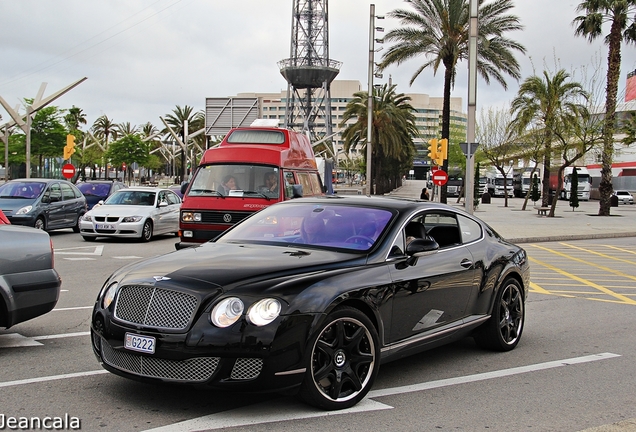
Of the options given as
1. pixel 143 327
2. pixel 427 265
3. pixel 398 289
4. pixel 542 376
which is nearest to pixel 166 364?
pixel 143 327

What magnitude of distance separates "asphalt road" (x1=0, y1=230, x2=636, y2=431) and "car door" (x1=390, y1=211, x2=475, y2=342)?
0.48m

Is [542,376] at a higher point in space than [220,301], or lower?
lower

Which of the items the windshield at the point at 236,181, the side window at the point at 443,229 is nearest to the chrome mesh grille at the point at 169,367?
the side window at the point at 443,229

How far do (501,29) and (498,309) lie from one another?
2915cm

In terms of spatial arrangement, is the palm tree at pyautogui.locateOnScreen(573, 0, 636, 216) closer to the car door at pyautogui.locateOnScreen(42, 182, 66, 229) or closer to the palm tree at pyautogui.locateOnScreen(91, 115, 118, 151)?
the car door at pyautogui.locateOnScreen(42, 182, 66, 229)

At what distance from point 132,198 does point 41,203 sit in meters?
2.49

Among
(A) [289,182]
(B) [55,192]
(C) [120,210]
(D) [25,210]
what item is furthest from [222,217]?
(B) [55,192]

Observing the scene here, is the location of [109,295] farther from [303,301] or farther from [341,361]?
[341,361]

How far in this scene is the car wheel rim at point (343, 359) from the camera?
16.2ft

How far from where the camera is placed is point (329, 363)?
16.3 ft

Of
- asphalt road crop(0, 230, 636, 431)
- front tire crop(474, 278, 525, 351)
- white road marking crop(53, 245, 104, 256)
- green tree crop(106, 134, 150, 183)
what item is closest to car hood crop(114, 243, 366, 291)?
asphalt road crop(0, 230, 636, 431)

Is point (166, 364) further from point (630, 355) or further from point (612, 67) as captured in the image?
point (612, 67)

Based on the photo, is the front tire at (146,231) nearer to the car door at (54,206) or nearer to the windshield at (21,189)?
the car door at (54,206)

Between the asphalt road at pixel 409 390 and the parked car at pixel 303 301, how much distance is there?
27 cm
